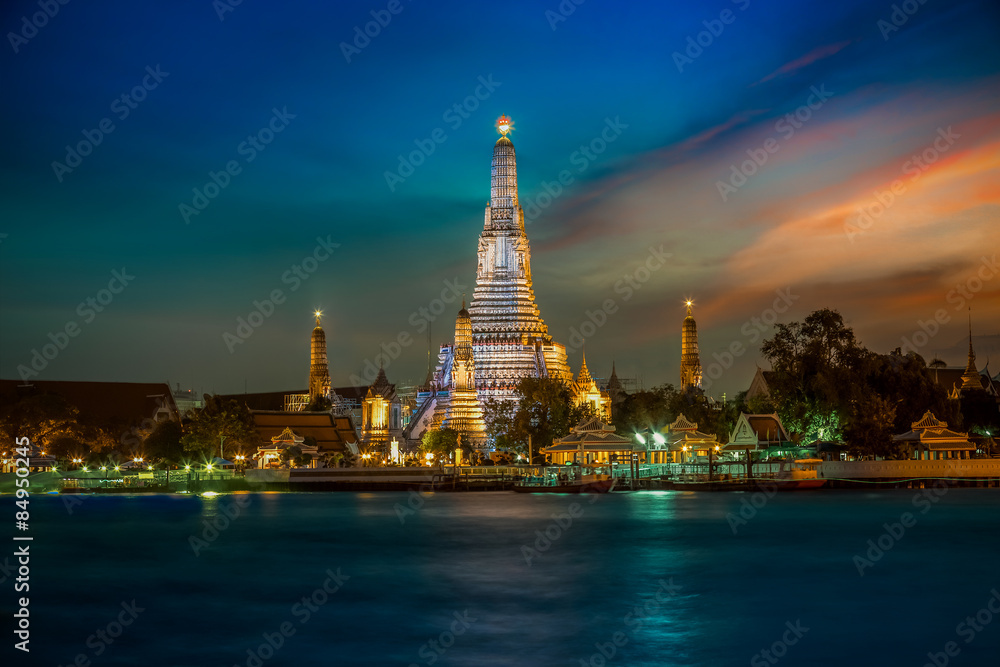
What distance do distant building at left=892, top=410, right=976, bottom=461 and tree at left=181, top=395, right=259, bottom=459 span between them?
40600 millimetres

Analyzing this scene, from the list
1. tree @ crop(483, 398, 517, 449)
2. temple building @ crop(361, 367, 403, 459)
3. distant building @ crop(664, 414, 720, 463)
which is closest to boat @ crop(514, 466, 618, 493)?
distant building @ crop(664, 414, 720, 463)

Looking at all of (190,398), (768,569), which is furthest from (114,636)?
(190,398)

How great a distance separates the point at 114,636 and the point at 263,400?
15419 centimetres

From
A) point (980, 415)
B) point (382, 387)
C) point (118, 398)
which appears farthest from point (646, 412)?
point (118, 398)

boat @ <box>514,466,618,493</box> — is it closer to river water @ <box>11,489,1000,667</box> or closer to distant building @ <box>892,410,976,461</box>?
river water @ <box>11,489,1000,667</box>

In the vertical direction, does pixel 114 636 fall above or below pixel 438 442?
below

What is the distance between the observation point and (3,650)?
23.5 m

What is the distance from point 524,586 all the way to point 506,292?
6249 centimetres

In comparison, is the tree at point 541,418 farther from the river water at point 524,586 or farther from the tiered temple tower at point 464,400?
the river water at point 524,586

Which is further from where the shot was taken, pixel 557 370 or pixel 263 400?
pixel 263 400

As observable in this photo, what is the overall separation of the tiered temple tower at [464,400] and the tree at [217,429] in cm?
1337

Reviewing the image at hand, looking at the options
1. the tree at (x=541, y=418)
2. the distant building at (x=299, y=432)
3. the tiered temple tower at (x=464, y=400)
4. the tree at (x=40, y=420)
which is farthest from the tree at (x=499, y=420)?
the tree at (x=40, y=420)

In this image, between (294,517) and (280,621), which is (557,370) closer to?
(294,517)

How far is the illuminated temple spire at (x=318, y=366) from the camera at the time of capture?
116 metres
